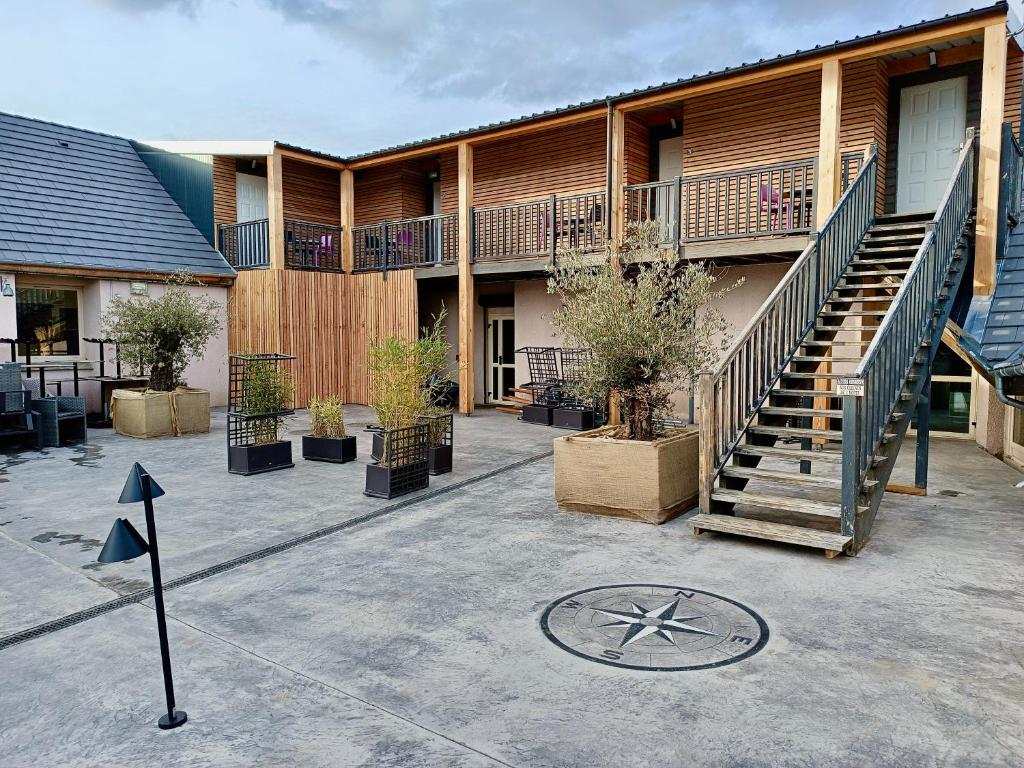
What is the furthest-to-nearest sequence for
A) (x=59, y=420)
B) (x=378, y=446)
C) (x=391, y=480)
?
(x=59, y=420)
(x=378, y=446)
(x=391, y=480)

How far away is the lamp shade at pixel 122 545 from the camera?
2.66 m

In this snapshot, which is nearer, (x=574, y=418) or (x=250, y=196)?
(x=574, y=418)

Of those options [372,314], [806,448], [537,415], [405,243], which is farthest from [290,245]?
[806,448]

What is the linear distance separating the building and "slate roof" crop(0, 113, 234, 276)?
20 mm

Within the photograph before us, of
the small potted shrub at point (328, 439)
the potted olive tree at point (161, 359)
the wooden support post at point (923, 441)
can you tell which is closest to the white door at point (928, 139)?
the wooden support post at point (923, 441)

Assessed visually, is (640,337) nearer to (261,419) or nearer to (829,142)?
(261,419)

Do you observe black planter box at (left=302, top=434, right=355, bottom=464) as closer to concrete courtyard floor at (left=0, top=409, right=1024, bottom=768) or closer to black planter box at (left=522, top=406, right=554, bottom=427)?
concrete courtyard floor at (left=0, top=409, right=1024, bottom=768)

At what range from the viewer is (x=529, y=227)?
1341 cm

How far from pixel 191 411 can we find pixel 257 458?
11.9ft

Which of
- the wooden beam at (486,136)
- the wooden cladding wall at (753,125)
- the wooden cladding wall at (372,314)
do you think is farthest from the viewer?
the wooden cladding wall at (372,314)

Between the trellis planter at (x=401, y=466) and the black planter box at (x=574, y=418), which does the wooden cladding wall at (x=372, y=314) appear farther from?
the trellis planter at (x=401, y=466)

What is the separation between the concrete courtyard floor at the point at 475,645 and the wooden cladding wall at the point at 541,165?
28.7ft

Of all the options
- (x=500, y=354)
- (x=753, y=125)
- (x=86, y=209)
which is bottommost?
(x=500, y=354)

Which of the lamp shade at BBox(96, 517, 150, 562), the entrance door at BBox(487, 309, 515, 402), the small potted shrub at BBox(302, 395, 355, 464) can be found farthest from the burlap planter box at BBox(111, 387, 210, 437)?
the lamp shade at BBox(96, 517, 150, 562)
